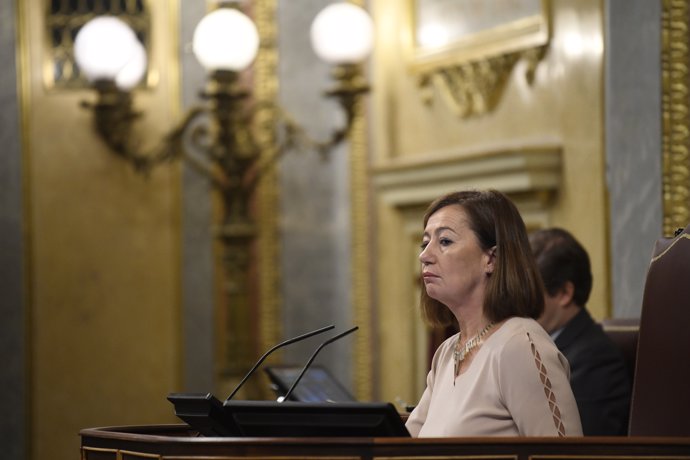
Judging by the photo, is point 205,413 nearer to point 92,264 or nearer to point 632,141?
point 632,141

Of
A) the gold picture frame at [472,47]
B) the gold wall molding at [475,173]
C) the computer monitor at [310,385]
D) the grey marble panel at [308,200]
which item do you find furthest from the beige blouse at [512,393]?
the grey marble panel at [308,200]

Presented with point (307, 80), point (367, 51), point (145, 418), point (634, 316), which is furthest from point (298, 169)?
point (634, 316)

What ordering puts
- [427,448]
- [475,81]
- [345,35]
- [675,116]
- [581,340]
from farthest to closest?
[345,35] → [475,81] → [675,116] → [581,340] → [427,448]

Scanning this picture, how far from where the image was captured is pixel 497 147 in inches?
235

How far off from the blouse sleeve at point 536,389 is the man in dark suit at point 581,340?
1090mm

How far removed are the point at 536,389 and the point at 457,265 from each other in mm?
351

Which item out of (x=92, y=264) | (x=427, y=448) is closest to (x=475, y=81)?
(x=92, y=264)

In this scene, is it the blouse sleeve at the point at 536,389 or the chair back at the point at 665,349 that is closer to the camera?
the blouse sleeve at the point at 536,389

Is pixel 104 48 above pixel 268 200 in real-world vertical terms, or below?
above

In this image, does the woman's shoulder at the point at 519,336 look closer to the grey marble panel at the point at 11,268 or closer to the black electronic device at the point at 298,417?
the black electronic device at the point at 298,417

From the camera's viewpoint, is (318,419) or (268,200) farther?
(268,200)

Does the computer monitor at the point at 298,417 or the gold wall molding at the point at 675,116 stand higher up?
the gold wall molding at the point at 675,116

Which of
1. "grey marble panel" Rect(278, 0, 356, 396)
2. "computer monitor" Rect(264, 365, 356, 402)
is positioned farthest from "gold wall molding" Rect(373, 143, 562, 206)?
"computer monitor" Rect(264, 365, 356, 402)

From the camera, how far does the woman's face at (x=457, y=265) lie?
117 inches
